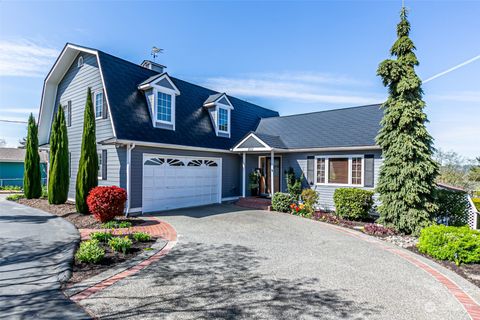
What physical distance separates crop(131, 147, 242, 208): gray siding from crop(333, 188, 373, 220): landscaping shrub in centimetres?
647

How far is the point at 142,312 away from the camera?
3.58 meters

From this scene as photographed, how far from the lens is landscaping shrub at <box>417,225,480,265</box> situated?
5.81 meters

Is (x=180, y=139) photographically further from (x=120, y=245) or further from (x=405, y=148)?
(x=405, y=148)

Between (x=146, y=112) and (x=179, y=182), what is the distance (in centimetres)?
371

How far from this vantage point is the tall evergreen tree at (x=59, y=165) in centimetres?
1213

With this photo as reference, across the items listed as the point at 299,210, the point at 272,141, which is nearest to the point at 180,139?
the point at 272,141

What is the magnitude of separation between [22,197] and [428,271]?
19846mm

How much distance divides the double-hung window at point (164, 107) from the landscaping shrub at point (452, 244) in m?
11.1

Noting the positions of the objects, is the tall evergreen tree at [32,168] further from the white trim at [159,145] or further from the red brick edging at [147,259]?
the red brick edging at [147,259]

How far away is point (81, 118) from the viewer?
13047 mm

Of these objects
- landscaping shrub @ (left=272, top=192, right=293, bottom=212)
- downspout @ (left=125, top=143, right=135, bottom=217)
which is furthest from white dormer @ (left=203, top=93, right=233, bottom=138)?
downspout @ (left=125, top=143, right=135, bottom=217)

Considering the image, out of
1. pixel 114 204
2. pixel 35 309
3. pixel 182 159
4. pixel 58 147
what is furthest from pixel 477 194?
pixel 58 147

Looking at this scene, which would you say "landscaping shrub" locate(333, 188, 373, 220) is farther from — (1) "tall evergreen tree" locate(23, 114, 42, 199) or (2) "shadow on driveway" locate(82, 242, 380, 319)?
(1) "tall evergreen tree" locate(23, 114, 42, 199)

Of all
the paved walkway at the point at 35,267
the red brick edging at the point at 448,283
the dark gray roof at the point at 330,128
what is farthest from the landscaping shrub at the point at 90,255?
the dark gray roof at the point at 330,128
